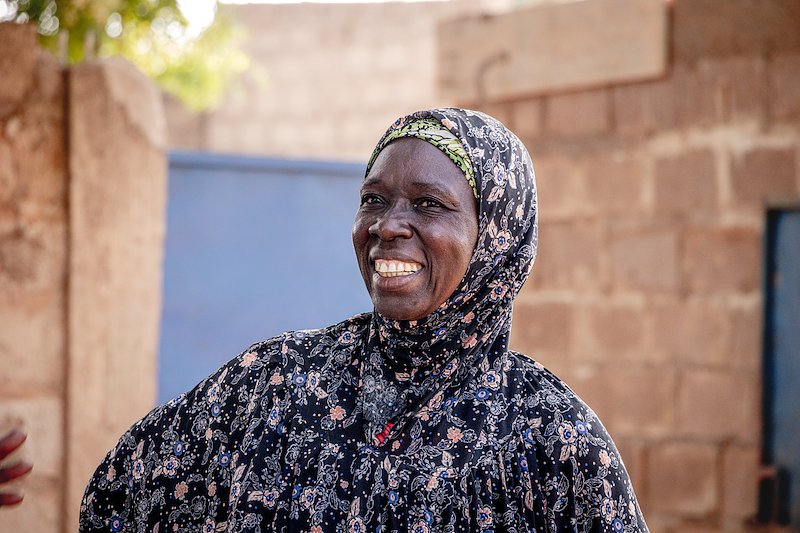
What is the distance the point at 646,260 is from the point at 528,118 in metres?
0.97

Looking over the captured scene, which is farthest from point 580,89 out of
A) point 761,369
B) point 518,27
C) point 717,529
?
point 717,529

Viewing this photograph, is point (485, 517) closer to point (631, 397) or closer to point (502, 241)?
point (502, 241)

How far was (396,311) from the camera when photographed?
85.0 inches

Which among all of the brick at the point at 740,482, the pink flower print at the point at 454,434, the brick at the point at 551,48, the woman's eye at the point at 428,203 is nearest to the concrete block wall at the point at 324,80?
the brick at the point at 551,48

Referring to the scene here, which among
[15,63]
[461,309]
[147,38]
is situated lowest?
[461,309]

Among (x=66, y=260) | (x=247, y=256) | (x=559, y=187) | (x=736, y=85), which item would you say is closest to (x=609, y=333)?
(x=559, y=187)

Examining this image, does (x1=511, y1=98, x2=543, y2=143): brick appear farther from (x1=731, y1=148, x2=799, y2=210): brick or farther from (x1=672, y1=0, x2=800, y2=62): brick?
(x1=731, y1=148, x2=799, y2=210): brick

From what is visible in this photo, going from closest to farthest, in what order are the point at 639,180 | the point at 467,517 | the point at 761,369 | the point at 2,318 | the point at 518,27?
the point at 467,517
the point at 2,318
the point at 761,369
the point at 639,180
the point at 518,27

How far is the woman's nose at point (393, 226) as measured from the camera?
7.03 feet

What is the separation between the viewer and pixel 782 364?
4.54m

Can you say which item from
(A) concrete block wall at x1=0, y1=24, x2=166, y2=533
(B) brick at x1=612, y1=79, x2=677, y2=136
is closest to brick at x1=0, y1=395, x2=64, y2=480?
(A) concrete block wall at x1=0, y1=24, x2=166, y2=533

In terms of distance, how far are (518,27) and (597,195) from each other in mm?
966

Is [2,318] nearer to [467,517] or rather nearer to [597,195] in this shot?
[467,517]

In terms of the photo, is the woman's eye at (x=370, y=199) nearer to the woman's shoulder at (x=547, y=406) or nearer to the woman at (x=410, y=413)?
the woman at (x=410, y=413)
